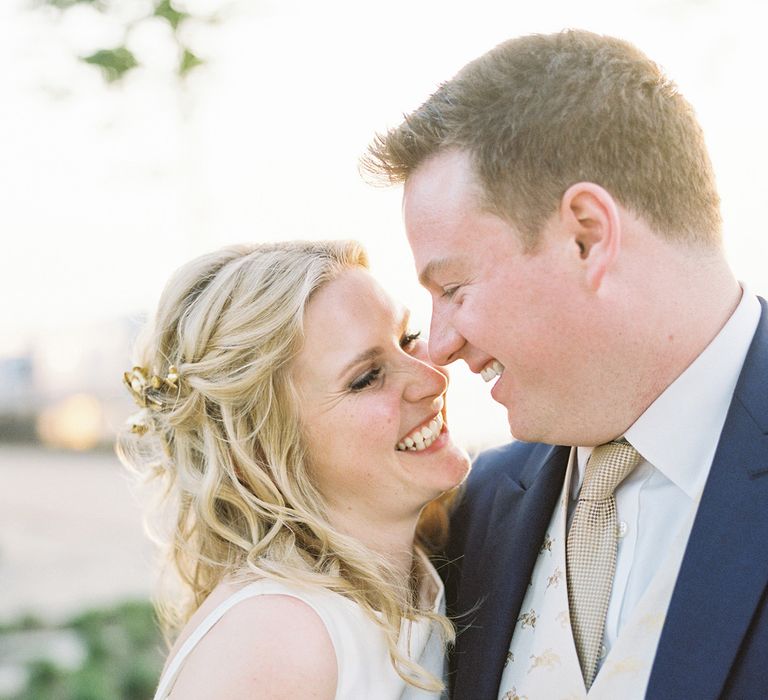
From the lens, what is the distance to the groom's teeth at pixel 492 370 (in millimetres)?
2217

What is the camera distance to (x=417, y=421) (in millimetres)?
2520

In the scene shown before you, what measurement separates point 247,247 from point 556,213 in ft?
3.18

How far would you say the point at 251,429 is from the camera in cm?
254

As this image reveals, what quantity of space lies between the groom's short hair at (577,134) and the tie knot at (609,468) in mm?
461

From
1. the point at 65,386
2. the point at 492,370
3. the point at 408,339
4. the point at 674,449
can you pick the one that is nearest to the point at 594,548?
the point at 674,449

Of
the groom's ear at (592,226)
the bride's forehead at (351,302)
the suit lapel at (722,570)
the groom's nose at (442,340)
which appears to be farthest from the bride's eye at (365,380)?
the suit lapel at (722,570)

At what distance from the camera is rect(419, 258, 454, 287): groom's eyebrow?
7.04 ft

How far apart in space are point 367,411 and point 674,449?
2.52 ft

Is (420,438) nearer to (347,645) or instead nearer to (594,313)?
(347,645)

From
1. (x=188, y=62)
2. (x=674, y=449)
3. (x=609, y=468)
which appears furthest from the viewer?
(x=188, y=62)

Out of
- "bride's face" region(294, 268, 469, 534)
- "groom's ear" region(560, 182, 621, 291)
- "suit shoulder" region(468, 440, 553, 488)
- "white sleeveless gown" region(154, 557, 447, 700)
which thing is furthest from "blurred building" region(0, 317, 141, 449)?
"groom's ear" region(560, 182, 621, 291)

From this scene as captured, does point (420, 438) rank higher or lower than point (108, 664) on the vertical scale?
higher

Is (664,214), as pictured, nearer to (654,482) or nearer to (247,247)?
(654,482)

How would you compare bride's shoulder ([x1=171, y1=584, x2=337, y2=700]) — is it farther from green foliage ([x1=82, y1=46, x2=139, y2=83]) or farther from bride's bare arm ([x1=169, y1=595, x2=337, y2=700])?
green foliage ([x1=82, y1=46, x2=139, y2=83])
